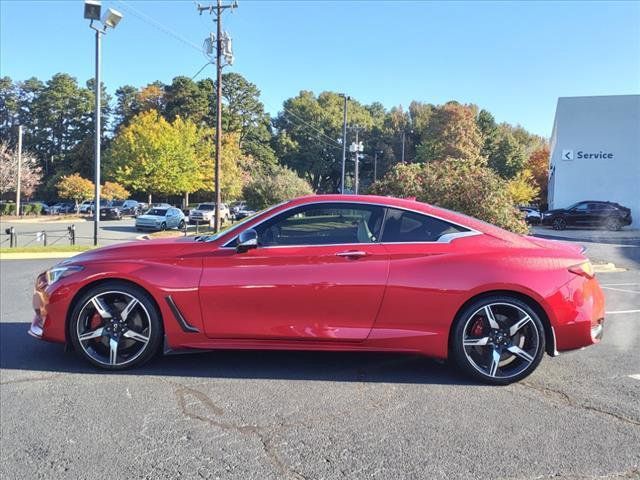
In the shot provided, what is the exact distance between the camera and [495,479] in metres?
2.93

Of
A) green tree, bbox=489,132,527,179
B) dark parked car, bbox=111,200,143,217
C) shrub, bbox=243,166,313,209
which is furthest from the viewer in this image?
green tree, bbox=489,132,527,179

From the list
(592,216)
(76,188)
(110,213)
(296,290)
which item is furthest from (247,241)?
A: (76,188)

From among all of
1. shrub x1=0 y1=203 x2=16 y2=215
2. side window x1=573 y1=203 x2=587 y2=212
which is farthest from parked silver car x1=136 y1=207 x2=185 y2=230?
shrub x1=0 y1=203 x2=16 y2=215

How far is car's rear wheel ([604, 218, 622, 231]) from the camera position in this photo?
96.3ft

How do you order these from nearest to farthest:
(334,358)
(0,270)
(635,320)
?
(334,358) → (635,320) → (0,270)

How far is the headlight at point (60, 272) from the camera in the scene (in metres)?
4.58

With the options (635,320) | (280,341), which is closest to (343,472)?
(280,341)

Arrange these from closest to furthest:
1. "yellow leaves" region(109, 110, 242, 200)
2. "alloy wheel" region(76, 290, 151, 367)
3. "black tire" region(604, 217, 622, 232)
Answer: "alloy wheel" region(76, 290, 151, 367) → "black tire" region(604, 217, 622, 232) → "yellow leaves" region(109, 110, 242, 200)

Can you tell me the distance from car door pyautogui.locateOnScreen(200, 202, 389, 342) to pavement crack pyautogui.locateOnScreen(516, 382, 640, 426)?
1414 mm

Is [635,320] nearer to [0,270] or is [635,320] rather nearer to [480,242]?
[480,242]

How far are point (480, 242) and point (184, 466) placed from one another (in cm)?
279

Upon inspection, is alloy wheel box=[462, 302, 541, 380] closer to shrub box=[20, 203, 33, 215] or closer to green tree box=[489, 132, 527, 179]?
shrub box=[20, 203, 33, 215]

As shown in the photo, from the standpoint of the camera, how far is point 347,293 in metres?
4.30

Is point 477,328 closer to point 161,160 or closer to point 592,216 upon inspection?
point 592,216
